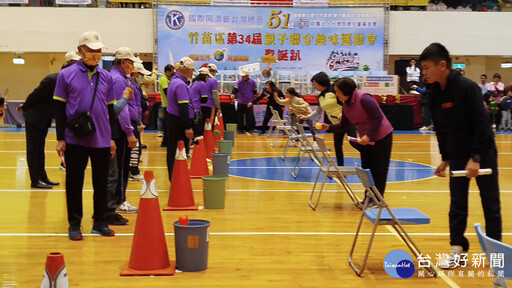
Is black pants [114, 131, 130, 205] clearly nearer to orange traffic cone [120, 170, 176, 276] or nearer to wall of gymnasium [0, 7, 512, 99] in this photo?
orange traffic cone [120, 170, 176, 276]

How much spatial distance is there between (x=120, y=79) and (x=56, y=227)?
1641 mm

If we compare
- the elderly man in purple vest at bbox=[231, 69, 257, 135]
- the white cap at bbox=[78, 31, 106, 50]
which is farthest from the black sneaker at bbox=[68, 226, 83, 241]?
the elderly man in purple vest at bbox=[231, 69, 257, 135]

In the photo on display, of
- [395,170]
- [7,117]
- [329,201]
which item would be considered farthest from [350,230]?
[7,117]

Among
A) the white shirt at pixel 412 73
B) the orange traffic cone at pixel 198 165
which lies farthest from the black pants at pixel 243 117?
the orange traffic cone at pixel 198 165

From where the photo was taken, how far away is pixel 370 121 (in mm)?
6805

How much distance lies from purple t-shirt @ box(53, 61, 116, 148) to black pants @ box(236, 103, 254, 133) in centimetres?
1211

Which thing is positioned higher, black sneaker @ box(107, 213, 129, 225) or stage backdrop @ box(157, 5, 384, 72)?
stage backdrop @ box(157, 5, 384, 72)

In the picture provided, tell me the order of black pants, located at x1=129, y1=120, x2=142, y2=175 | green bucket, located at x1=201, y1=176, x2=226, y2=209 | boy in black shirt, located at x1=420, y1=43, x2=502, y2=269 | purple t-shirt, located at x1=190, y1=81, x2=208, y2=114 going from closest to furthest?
1. boy in black shirt, located at x1=420, y1=43, x2=502, y2=269
2. green bucket, located at x1=201, y1=176, x2=226, y2=209
3. black pants, located at x1=129, y1=120, x2=142, y2=175
4. purple t-shirt, located at x1=190, y1=81, x2=208, y2=114

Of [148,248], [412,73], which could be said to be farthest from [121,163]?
[412,73]

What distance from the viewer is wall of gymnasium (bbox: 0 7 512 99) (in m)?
21.8

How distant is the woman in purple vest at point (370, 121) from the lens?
6.77 m

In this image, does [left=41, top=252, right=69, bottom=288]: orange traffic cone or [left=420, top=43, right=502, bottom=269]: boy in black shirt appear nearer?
[left=41, top=252, right=69, bottom=288]: orange traffic cone

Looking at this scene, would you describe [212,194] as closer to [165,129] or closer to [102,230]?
[102,230]

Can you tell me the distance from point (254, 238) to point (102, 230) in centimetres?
145
